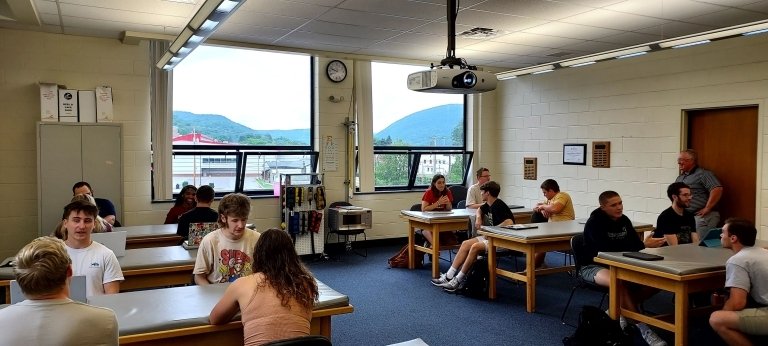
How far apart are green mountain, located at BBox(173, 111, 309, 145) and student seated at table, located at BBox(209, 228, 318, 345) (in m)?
5.09

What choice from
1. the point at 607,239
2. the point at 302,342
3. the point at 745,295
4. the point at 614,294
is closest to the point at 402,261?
the point at 607,239

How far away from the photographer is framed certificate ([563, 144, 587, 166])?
7.70 meters

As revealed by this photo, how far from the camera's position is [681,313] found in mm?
3594

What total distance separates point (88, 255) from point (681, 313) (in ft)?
11.9

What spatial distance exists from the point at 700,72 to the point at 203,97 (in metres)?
6.02

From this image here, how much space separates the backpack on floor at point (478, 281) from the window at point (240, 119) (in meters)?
3.26

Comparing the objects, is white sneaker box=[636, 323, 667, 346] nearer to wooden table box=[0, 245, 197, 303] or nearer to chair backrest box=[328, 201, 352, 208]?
wooden table box=[0, 245, 197, 303]

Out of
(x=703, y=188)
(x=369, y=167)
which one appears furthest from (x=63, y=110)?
(x=703, y=188)

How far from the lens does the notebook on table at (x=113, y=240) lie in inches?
138

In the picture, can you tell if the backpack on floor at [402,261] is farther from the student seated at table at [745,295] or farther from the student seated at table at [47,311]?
the student seated at table at [47,311]

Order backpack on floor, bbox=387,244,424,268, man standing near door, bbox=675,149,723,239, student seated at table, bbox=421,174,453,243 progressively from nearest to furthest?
1. man standing near door, bbox=675,149,723,239
2. backpack on floor, bbox=387,244,424,268
3. student seated at table, bbox=421,174,453,243

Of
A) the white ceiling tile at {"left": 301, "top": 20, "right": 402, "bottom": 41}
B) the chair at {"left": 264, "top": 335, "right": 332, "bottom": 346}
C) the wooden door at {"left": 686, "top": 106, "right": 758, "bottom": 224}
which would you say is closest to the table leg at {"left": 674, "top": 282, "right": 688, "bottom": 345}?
the chair at {"left": 264, "top": 335, "right": 332, "bottom": 346}

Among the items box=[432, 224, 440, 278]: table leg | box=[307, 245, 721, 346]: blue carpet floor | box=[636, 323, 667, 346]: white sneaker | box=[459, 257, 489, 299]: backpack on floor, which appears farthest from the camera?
box=[432, 224, 440, 278]: table leg

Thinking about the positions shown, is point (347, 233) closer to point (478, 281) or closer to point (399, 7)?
point (478, 281)
